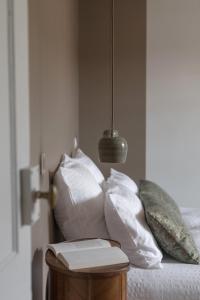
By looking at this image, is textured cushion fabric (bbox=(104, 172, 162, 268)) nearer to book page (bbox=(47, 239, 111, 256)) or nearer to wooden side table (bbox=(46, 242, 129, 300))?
book page (bbox=(47, 239, 111, 256))

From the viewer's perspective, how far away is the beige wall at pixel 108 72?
3.49 meters

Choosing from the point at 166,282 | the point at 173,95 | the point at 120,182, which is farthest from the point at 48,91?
the point at 173,95

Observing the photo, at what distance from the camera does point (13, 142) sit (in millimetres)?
873

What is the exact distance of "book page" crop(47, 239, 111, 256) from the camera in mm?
1702

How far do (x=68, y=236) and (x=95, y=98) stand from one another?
1761 mm

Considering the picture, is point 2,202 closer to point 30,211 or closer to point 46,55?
point 30,211

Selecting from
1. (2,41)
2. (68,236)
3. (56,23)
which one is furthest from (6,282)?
(56,23)

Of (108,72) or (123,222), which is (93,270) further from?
(108,72)

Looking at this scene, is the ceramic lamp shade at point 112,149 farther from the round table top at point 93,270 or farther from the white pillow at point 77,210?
the round table top at point 93,270

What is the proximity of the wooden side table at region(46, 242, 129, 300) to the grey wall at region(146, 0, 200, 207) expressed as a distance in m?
2.11

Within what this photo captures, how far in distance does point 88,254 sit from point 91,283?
14 cm

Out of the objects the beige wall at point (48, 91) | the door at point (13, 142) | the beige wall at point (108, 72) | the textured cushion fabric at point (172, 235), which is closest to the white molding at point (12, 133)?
the door at point (13, 142)

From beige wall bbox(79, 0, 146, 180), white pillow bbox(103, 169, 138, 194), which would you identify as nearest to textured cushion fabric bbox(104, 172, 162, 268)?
white pillow bbox(103, 169, 138, 194)

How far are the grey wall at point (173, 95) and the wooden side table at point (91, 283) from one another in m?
2.11
